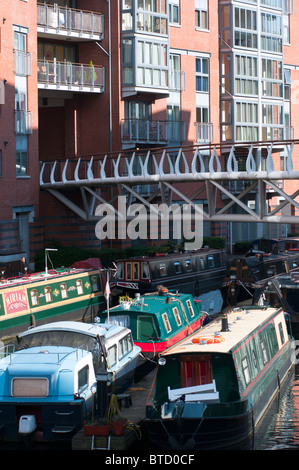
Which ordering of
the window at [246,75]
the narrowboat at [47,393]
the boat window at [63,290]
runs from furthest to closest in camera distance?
the window at [246,75] → the boat window at [63,290] → the narrowboat at [47,393]

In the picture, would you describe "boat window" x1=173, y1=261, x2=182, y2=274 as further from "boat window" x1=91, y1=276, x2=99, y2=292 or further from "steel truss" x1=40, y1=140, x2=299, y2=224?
"boat window" x1=91, y1=276, x2=99, y2=292

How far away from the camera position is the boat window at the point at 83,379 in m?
17.7

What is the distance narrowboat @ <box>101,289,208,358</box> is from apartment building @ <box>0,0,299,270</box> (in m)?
9.02

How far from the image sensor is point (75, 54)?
153ft

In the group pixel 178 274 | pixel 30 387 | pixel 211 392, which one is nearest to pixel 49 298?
pixel 178 274

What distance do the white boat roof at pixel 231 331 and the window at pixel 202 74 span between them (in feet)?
95.3

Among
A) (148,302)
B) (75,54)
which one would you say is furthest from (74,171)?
(148,302)

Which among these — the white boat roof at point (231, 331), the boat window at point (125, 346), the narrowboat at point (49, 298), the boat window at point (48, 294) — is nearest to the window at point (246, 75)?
the narrowboat at point (49, 298)

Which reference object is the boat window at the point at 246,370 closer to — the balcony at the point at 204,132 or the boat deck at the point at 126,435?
the boat deck at the point at 126,435

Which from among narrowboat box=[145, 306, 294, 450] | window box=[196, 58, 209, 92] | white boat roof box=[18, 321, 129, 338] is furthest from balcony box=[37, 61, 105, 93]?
narrowboat box=[145, 306, 294, 450]

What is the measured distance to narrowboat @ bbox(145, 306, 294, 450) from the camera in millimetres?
16562

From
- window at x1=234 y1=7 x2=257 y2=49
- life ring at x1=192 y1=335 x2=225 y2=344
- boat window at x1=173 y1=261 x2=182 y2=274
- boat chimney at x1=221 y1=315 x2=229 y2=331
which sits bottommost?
life ring at x1=192 y1=335 x2=225 y2=344

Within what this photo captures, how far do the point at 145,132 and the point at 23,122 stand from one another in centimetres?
875
